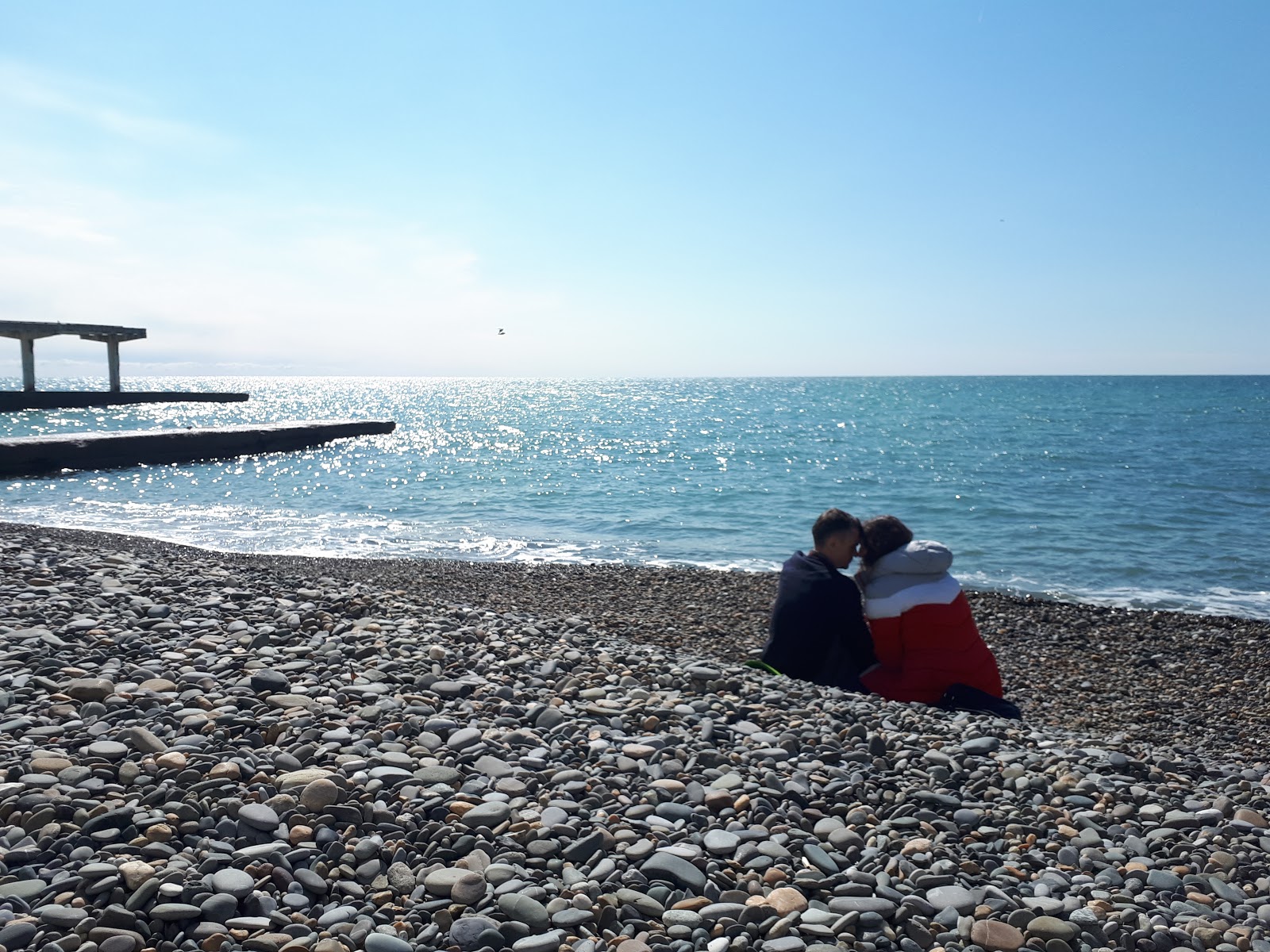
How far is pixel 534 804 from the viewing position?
3.37 metres

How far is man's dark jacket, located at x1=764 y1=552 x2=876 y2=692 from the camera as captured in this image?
18.2 feet

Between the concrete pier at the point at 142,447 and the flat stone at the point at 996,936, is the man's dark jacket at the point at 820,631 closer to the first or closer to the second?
the flat stone at the point at 996,936

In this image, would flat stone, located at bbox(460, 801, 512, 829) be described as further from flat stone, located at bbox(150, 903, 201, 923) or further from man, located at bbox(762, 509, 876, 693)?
man, located at bbox(762, 509, 876, 693)

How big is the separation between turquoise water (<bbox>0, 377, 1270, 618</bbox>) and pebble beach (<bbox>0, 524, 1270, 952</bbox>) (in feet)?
27.4

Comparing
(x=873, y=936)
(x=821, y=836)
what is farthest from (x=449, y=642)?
(x=873, y=936)

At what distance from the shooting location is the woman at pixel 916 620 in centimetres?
543

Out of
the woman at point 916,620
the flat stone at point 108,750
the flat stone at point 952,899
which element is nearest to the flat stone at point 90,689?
the flat stone at point 108,750

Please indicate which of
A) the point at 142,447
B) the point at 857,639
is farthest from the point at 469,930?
the point at 142,447

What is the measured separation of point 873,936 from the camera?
8.86 ft

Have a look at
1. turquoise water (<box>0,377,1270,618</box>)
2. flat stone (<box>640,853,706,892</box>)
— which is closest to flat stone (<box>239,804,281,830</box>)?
flat stone (<box>640,853,706,892</box>)

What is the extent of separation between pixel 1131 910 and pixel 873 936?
909mm

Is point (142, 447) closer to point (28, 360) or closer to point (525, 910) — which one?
point (28, 360)

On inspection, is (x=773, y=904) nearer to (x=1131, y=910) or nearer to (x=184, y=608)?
(x=1131, y=910)

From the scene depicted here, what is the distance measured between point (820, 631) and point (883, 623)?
407 millimetres
